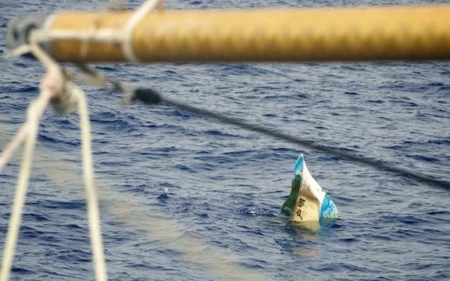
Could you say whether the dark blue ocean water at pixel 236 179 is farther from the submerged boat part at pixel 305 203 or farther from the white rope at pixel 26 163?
the white rope at pixel 26 163

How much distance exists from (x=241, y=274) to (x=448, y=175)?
12.6m

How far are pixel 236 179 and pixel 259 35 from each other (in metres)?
31.3

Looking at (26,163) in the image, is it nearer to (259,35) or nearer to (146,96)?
(146,96)

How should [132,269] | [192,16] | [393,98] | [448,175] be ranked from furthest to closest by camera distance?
[393,98]
[448,175]
[132,269]
[192,16]

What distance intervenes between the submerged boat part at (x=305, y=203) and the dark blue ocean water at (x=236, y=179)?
52 centimetres

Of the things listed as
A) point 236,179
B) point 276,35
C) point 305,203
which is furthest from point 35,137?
point 236,179

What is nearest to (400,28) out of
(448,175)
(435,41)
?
(435,41)

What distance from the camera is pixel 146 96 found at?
6.83 metres

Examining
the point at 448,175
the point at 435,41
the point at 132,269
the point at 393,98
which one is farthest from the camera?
the point at 393,98

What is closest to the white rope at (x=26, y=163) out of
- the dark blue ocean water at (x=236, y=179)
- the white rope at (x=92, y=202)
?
the white rope at (x=92, y=202)

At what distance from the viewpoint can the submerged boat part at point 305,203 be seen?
32.3 meters

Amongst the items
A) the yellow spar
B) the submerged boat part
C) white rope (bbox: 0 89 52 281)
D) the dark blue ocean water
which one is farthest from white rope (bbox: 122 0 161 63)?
the submerged boat part

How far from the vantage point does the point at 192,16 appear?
20.2 ft

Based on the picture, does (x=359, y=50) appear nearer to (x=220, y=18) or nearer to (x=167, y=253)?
(x=220, y=18)
